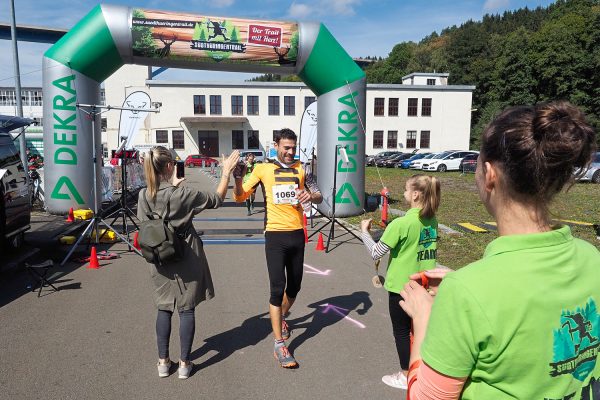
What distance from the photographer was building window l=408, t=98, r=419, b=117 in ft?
172

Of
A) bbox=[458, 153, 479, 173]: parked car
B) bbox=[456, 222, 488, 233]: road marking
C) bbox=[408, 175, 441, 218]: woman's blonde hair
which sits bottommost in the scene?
bbox=[456, 222, 488, 233]: road marking

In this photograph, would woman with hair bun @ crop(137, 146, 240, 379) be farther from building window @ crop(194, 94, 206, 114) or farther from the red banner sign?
building window @ crop(194, 94, 206, 114)

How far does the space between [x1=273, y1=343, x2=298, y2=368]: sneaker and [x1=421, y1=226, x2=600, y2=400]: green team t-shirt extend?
9.41ft

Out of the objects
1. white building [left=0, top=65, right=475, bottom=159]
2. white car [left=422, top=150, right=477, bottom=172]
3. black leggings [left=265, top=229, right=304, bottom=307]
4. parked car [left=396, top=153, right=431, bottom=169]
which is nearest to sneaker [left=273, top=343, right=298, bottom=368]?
black leggings [left=265, top=229, right=304, bottom=307]

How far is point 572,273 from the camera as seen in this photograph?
3.87 ft

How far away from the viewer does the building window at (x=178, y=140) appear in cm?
4969

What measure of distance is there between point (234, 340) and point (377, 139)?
50.2m

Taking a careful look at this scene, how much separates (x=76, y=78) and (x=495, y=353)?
1186 centimetres

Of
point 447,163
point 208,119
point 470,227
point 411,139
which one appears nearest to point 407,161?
point 447,163

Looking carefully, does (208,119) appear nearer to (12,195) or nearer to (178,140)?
(178,140)

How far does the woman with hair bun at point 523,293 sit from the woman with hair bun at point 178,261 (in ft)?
8.92

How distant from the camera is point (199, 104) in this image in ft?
163

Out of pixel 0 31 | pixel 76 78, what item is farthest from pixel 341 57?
pixel 0 31

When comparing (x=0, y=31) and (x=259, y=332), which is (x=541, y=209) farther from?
(x=0, y=31)
